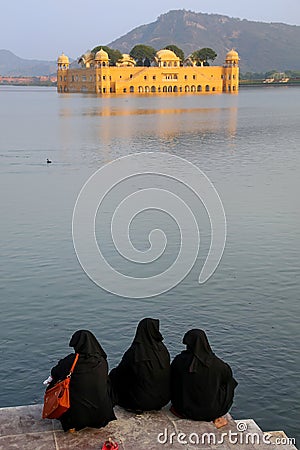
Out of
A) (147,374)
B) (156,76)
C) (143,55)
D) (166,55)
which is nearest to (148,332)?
(147,374)

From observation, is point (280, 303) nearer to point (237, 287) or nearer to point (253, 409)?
point (237, 287)

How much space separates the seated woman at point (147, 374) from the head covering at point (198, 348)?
25cm

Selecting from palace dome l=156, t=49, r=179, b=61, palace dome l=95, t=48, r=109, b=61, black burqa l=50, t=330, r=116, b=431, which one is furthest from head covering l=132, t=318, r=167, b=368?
palace dome l=156, t=49, r=179, b=61

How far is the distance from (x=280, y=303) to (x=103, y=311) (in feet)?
7.08

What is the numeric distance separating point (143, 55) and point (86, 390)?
8547 centimetres

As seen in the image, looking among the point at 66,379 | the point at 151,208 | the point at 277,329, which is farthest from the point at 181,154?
the point at 66,379

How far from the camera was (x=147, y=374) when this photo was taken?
15.1ft

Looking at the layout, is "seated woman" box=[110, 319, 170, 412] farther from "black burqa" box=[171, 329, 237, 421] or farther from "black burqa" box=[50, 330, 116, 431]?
"black burqa" box=[50, 330, 116, 431]

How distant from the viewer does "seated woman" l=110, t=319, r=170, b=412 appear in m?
4.57

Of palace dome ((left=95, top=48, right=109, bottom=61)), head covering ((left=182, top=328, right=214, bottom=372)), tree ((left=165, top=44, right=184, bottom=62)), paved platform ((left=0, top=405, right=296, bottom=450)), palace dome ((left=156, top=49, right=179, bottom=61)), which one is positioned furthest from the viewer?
tree ((left=165, top=44, right=184, bottom=62))

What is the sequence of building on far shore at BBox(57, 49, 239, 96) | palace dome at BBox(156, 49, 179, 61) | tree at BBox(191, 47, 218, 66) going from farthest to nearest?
tree at BBox(191, 47, 218, 66) → palace dome at BBox(156, 49, 179, 61) → building on far shore at BBox(57, 49, 239, 96)

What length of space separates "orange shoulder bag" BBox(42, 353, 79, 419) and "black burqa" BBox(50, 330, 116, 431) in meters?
0.04

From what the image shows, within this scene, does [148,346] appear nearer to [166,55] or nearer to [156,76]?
[166,55]

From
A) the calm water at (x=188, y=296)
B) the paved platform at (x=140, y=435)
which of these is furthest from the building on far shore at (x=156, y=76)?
the paved platform at (x=140, y=435)
